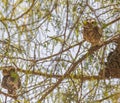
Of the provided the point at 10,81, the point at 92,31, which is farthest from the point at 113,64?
the point at 10,81

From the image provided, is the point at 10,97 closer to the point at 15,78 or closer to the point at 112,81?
the point at 15,78

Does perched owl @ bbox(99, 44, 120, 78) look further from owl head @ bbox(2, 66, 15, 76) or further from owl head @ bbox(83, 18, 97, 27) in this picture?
owl head @ bbox(2, 66, 15, 76)

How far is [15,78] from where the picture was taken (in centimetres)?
125

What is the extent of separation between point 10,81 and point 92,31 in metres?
0.34

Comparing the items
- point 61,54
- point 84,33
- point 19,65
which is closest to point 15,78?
point 19,65

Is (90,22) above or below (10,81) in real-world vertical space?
above

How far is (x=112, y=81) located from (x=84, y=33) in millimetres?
223

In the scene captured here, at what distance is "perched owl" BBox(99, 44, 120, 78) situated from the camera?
51.4 inches

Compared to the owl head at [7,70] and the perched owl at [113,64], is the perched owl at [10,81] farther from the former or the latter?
the perched owl at [113,64]

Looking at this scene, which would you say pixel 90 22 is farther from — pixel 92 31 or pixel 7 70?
pixel 7 70

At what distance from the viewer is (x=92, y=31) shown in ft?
3.93

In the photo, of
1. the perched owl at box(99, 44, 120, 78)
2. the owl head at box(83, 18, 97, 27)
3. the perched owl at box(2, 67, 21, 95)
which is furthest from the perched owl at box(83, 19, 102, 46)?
the perched owl at box(2, 67, 21, 95)

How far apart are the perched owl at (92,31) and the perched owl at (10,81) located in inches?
10.7

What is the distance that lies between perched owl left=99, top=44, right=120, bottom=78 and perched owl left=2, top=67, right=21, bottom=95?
319 mm
